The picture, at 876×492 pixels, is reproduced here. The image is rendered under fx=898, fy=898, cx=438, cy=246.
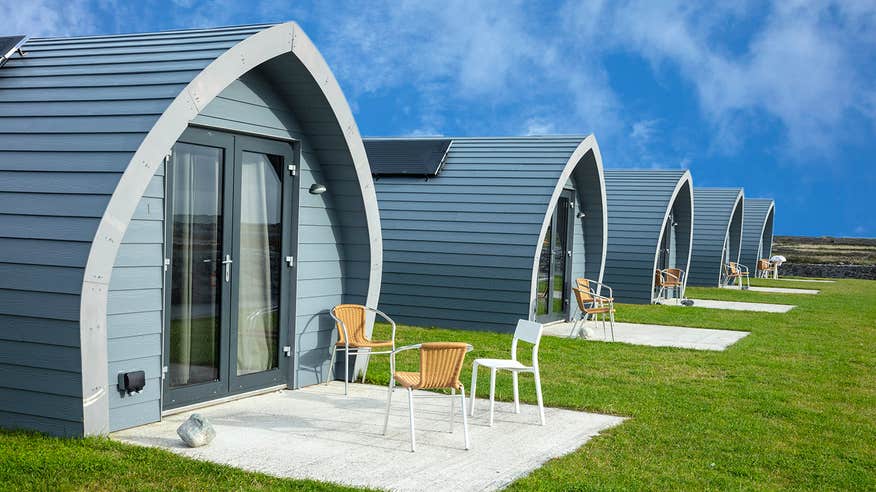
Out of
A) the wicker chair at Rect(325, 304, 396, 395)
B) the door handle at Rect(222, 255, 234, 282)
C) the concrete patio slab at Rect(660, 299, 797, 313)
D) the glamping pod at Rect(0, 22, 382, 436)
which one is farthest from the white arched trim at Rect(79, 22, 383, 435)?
the concrete patio slab at Rect(660, 299, 797, 313)

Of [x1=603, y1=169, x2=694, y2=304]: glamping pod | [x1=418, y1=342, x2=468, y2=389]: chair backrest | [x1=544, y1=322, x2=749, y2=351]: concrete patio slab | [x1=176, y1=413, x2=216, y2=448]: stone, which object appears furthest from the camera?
[x1=603, y1=169, x2=694, y2=304]: glamping pod

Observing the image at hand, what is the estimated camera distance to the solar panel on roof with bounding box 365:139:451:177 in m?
13.4

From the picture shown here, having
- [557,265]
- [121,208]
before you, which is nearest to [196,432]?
[121,208]

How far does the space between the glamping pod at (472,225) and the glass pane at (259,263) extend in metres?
5.21

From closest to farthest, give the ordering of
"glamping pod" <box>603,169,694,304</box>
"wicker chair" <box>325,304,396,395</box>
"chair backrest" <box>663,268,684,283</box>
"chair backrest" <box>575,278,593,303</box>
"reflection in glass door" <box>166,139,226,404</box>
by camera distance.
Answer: "reflection in glass door" <box>166,139,226,404</box>, "wicker chair" <box>325,304,396,395</box>, "chair backrest" <box>575,278,593,303</box>, "glamping pod" <box>603,169,694,304</box>, "chair backrest" <box>663,268,684,283</box>

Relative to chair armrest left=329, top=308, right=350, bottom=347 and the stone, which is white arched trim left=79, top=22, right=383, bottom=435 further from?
chair armrest left=329, top=308, right=350, bottom=347

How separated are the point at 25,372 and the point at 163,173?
5.41ft

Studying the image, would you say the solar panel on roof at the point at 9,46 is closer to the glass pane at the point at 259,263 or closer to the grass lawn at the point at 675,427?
the glass pane at the point at 259,263

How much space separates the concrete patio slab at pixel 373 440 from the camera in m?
5.30

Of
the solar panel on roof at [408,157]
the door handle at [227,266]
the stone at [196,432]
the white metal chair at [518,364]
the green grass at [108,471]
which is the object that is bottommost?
the green grass at [108,471]

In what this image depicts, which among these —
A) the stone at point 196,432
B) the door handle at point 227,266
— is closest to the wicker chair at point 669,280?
→ the door handle at point 227,266

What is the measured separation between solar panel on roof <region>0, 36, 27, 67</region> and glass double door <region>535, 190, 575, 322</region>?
8.15 metres

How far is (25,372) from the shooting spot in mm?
5652

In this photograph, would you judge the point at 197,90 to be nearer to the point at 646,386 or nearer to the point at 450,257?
the point at 646,386
